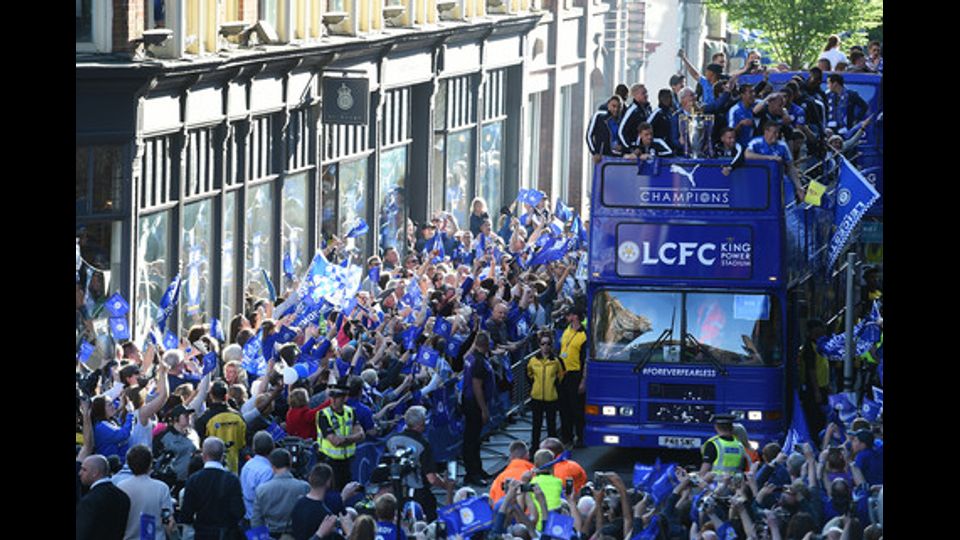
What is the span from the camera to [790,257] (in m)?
25.9

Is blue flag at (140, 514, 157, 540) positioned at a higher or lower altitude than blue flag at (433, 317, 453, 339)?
higher

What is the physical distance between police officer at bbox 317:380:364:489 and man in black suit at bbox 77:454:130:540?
13.4ft

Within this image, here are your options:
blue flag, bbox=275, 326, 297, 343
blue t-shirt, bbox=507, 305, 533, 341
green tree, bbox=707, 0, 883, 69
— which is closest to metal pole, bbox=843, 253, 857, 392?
blue t-shirt, bbox=507, 305, 533, 341

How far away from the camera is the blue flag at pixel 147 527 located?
55.0ft

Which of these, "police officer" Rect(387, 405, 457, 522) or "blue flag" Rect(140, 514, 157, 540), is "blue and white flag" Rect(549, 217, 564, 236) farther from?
"blue flag" Rect(140, 514, 157, 540)

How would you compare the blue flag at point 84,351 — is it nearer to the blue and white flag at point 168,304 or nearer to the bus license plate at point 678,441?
the blue and white flag at point 168,304

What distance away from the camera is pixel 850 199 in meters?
26.7

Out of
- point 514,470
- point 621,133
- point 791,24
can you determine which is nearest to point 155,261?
point 621,133

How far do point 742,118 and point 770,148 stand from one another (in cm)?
81

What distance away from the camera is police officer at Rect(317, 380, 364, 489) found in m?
20.5
